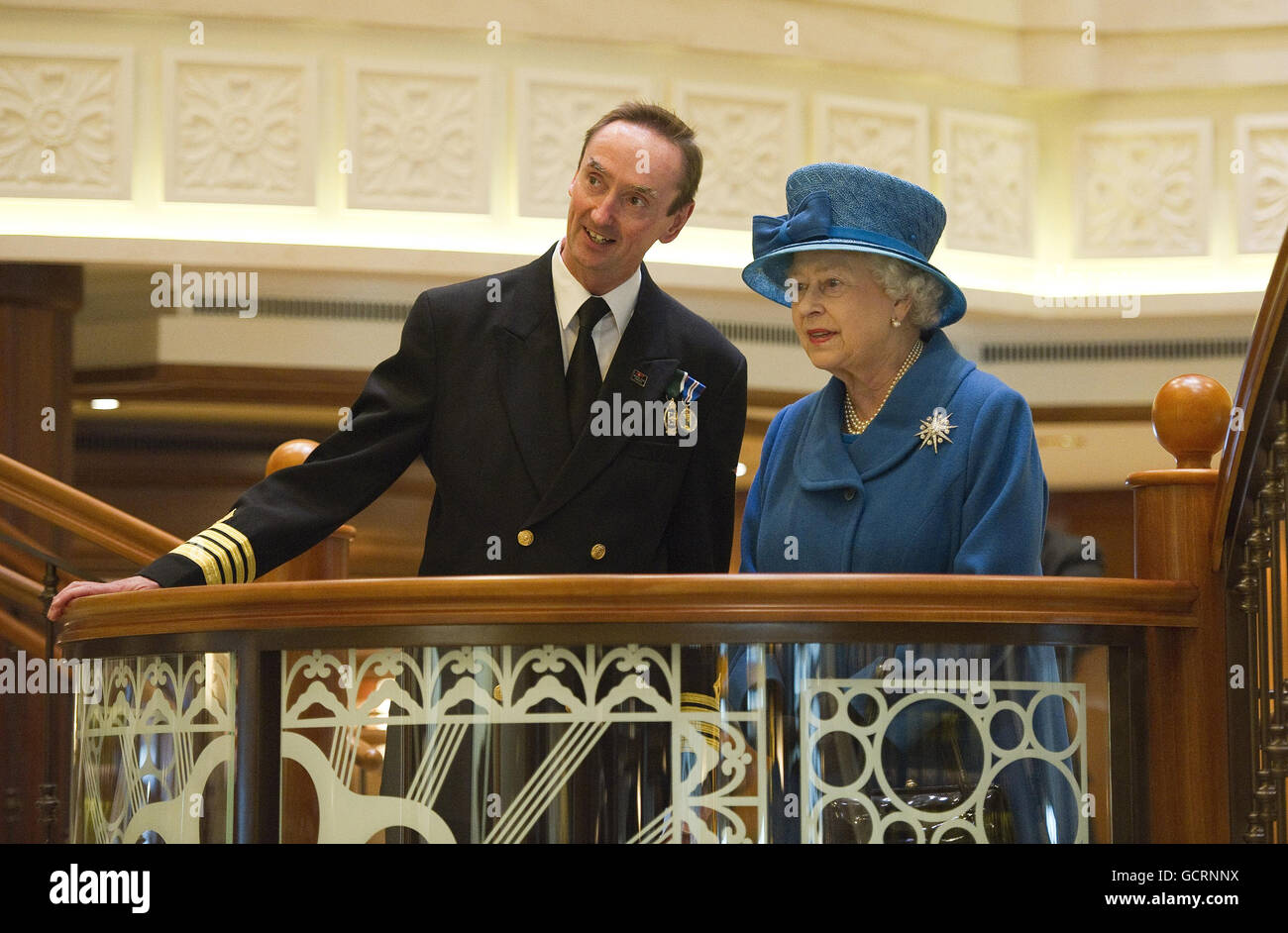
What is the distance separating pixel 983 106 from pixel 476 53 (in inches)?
102

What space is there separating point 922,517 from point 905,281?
18.4 inches

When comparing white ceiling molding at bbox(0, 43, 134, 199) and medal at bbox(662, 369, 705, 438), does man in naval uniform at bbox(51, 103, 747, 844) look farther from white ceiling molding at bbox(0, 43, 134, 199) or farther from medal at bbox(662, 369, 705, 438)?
white ceiling molding at bbox(0, 43, 134, 199)

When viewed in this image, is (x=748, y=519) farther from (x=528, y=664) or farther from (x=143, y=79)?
(x=143, y=79)

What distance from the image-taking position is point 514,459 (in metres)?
3.11

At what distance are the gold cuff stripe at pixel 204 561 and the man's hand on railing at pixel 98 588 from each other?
9 cm

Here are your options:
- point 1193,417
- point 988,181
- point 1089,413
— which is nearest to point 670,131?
point 1193,417

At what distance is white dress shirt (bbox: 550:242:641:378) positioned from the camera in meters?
3.24

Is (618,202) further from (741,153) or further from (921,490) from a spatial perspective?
(741,153)

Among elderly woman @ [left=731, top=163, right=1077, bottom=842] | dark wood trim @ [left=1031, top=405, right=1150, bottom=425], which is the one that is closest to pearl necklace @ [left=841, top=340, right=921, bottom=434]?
elderly woman @ [left=731, top=163, right=1077, bottom=842]

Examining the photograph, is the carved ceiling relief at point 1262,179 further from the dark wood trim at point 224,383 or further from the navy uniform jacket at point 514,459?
the navy uniform jacket at point 514,459

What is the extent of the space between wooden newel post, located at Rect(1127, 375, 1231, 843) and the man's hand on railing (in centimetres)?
171

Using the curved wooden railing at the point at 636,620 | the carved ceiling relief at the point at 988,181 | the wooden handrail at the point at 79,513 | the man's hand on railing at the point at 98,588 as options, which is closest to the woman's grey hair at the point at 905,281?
the curved wooden railing at the point at 636,620

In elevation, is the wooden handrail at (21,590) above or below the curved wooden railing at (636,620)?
above

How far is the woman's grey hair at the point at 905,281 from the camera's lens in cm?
302
